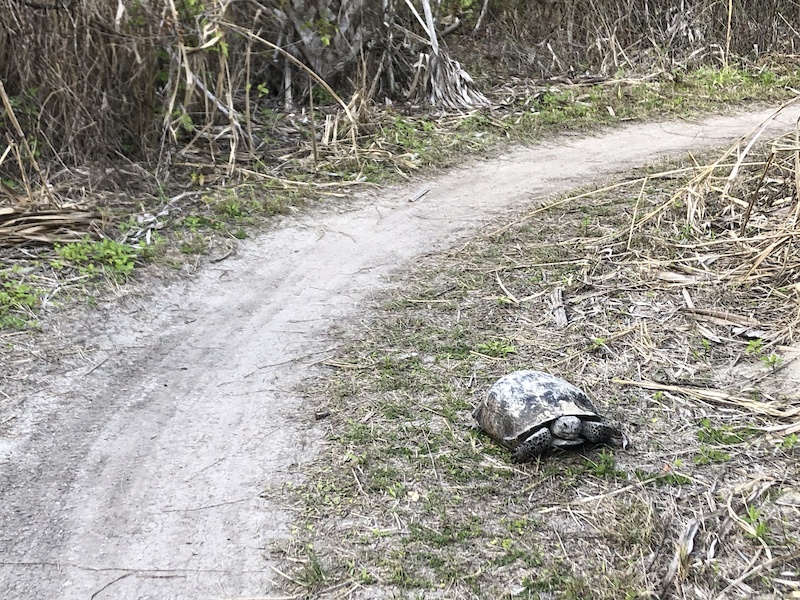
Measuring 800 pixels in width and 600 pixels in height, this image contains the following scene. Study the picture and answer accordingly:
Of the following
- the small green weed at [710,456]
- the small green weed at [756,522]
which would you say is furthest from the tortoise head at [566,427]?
the small green weed at [756,522]

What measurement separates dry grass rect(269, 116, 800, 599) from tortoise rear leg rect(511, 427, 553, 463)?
0.06 meters

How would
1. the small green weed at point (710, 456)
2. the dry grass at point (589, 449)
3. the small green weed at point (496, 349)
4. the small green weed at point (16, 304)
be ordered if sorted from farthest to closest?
the small green weed at point (16, 304) → the small green weed at point (496, 349) → the small green weed at point (710, 456) → the dry grass at point (589, 449)

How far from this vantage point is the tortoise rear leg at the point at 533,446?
327 cm

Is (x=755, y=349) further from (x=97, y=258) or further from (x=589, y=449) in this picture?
(x=97, y=258)

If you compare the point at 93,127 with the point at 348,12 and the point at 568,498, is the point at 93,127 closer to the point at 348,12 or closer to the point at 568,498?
the point at 348,12

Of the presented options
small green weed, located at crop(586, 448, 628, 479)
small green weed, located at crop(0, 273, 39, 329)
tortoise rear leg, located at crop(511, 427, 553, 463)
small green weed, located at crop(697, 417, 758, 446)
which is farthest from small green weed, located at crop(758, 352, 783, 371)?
small green weed, located at crop(0, 273, 39, 329)

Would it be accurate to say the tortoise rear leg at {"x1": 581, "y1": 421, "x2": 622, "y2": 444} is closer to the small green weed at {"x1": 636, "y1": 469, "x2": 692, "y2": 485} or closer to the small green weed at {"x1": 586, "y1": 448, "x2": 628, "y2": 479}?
the small green weed at {"x1": 586, "y1": 448, "x2": 628, "y2": 479}

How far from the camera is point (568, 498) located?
3.16 metres

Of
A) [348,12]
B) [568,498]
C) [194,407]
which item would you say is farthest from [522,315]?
[348,12]

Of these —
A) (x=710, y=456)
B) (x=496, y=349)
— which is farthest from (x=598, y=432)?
(x=496, y=349)

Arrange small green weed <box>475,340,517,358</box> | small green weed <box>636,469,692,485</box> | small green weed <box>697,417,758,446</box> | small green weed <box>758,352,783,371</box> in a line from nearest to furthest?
small green weed <box>636,469,692,485</box>
small green weed <box>697,417,758,446</box>
small green weed <box>758,352,783,371</box>
small green weed <box>475,340,517,358</box>

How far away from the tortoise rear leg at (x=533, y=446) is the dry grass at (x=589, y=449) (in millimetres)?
58

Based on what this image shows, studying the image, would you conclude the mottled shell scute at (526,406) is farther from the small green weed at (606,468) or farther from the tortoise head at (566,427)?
the small green weed at (606,468)

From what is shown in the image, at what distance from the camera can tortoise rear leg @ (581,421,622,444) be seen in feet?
10.9
